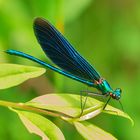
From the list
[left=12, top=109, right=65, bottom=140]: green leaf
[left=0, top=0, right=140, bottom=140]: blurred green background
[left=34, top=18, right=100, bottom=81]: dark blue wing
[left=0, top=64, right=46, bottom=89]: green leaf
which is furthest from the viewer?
[left=0, top=0, right=140, bottom=140]: blurred green background

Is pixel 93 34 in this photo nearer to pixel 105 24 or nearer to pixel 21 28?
pixel 105 24

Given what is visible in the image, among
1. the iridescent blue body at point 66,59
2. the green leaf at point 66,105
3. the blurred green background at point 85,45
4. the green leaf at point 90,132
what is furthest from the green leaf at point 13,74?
the blurred green background at point 85,45

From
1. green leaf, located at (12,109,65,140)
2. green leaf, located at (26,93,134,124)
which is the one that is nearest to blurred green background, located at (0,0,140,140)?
green leaf, located at (26,93,134,124)

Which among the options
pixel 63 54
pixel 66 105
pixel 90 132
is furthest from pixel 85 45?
pixel 90 132

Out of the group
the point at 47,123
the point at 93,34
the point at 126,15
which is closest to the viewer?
the point at 47,123

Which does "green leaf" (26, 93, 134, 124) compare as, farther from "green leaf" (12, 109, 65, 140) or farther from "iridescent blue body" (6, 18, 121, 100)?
"iridescent blue body" (6, 18, 121, 100)

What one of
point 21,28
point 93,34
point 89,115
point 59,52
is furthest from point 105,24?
point 89,115
